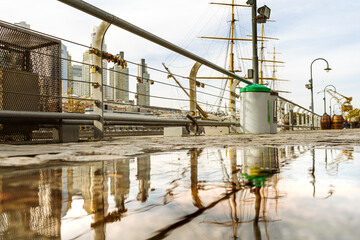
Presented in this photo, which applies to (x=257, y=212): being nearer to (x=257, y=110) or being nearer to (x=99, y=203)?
(x=99, y=203)

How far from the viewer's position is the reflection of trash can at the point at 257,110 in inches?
297

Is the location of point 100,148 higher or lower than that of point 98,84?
lower

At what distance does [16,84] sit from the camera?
3529 millimetres

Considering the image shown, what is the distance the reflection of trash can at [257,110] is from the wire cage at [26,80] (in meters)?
5.11

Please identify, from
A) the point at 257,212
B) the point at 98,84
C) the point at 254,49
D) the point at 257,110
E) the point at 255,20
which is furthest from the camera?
the point at 255,20

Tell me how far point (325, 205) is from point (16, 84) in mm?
3817

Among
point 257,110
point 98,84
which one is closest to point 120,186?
point 98,84

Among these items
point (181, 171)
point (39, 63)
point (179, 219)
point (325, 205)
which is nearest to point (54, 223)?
point (179, 219)

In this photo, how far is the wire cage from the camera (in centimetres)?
338

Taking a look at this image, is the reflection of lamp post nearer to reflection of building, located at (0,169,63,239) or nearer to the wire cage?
the wire cage

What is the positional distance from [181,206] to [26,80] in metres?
3.71

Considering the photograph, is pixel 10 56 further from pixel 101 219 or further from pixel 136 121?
pixel 101 219

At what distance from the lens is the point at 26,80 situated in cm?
365

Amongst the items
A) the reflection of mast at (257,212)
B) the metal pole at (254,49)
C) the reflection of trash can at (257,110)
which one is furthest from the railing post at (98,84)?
the metal pole at (254,49)
